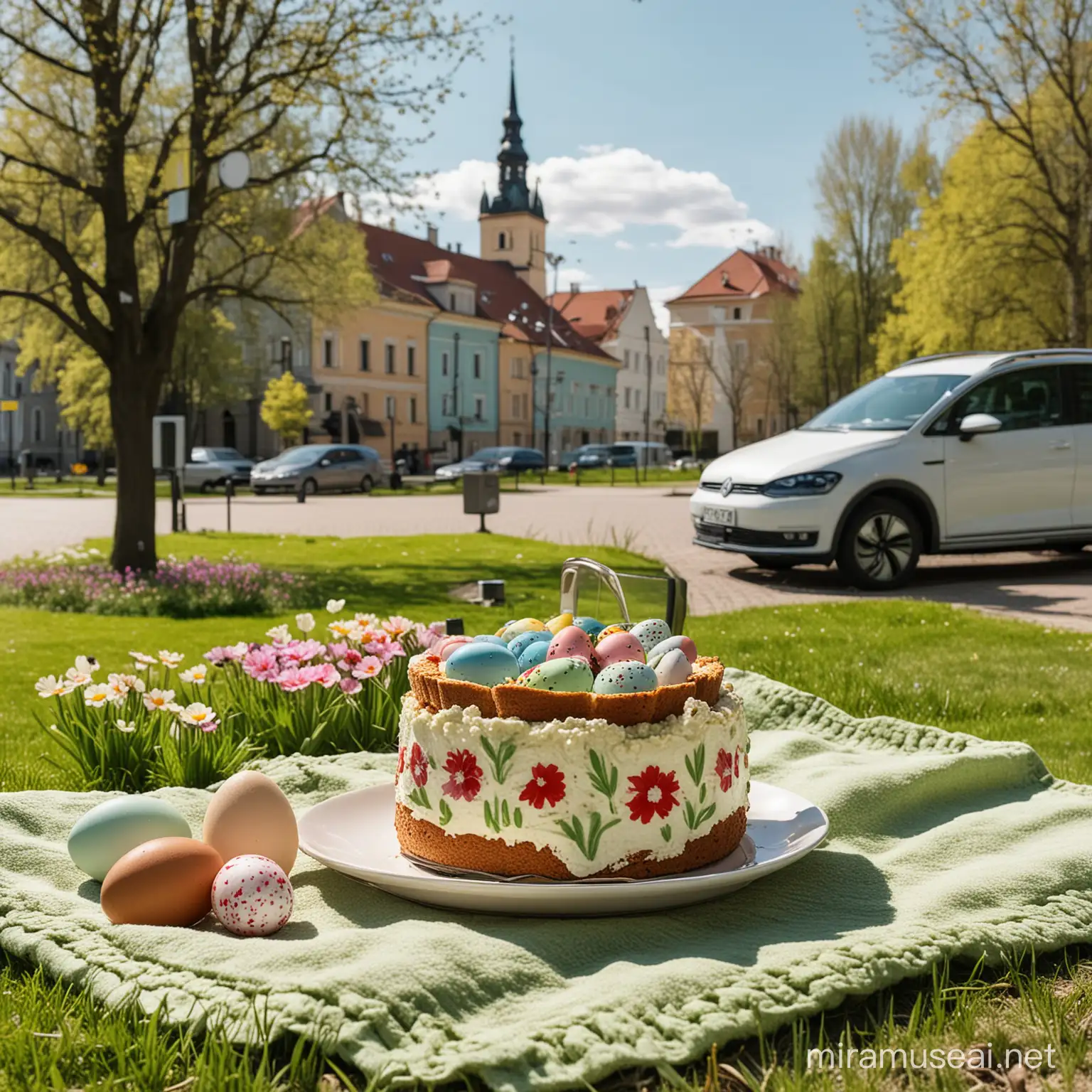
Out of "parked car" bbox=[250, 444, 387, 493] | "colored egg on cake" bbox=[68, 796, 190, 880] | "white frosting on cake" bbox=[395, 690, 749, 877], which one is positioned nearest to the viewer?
"white frosting on cake" bbox=[395, 690, 749, 877]

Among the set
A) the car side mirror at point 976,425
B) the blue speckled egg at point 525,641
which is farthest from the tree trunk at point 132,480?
the blue speckled egg at point 525,641

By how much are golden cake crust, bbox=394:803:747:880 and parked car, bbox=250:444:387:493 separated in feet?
113

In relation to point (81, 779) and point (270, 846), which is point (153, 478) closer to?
point (81, 779)

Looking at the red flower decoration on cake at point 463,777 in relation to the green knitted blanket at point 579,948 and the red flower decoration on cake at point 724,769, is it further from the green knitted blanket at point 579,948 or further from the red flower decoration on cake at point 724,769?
the red flower decoration on cake at point 724,769

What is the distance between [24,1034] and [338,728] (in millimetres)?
2538

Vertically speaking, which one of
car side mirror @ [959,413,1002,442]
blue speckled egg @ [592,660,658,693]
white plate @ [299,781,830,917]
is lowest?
white plate @ [299,781,830,917]

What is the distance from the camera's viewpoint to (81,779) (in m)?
4.56

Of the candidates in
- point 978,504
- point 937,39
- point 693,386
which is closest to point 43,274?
point 937,39

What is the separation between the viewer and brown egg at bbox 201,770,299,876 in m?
3.25

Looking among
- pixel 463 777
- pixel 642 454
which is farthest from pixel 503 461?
pixel 463 777

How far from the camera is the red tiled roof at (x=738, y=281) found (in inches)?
3875

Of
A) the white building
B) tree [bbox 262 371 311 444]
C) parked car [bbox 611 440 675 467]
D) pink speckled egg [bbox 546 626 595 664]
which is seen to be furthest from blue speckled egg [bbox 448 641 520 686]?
the white building

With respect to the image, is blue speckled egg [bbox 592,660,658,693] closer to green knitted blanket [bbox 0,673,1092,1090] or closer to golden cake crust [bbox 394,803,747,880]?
golden cake crust [bbox 394,803,747,880]

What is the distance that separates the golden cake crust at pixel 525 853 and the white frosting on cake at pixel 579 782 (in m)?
0.02
